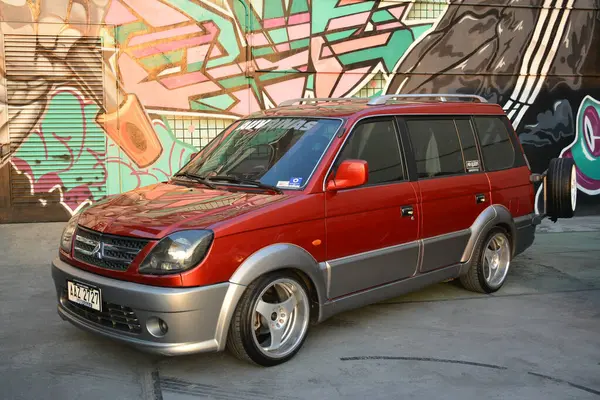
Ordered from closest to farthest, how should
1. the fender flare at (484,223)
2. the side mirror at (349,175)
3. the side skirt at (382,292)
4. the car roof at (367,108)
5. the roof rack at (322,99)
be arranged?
the side mirror at (349,175) < the side skirt at (382,292) < the car roof at (367,108) < the roof rack at (322,99) < the fender flare at (484,223)

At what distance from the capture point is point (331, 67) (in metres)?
10.9

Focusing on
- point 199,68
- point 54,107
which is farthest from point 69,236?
point 199,68

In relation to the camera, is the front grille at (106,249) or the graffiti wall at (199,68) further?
the graffiti wall at (199,68)

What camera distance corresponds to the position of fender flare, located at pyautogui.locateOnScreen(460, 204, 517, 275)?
6.00 meters

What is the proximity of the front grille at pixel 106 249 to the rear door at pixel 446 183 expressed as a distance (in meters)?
2.46

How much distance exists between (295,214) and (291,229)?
0.36ft

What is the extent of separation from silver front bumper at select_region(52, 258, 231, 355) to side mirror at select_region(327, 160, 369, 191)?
1.16m

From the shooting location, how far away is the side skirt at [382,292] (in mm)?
4773

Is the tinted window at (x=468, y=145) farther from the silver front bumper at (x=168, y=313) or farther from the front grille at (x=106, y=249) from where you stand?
the front grille at (x=106, y=249)

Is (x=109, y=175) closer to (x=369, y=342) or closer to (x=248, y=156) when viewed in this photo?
(x=248, y=156)

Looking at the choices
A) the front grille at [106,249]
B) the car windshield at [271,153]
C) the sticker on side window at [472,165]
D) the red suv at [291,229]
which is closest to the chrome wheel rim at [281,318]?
the red suv at [291,229]

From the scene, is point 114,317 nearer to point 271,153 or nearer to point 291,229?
point 291,229

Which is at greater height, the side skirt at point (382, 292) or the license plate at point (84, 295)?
the license plate at point (84, 295)

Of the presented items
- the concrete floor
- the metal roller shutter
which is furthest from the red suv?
the metal roller shutter
